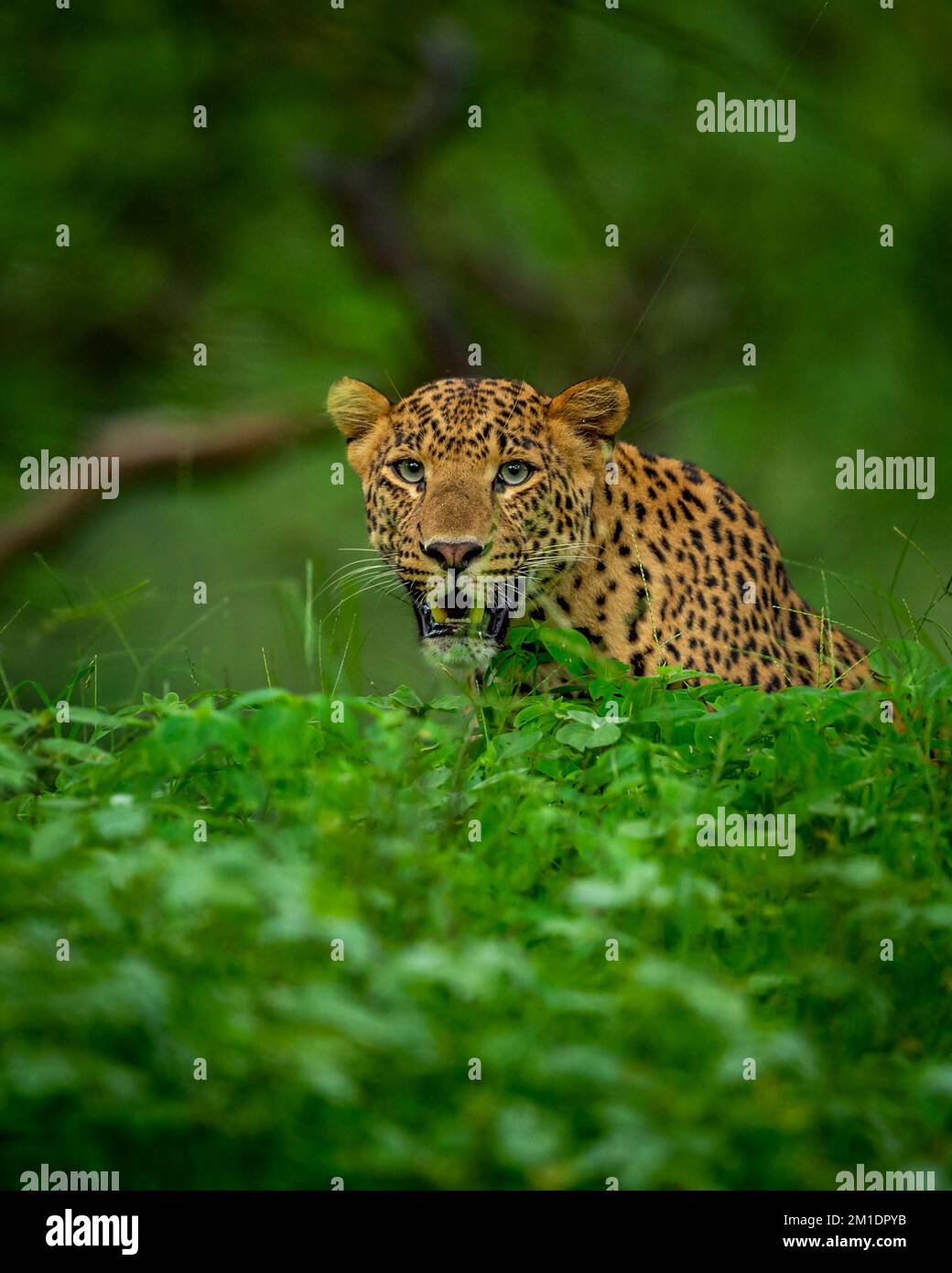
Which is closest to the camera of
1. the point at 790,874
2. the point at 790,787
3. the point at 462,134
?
the point at 790,874

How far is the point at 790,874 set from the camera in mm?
4668

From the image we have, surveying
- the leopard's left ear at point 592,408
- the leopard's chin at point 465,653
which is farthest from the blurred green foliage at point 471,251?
the leopard's chin at point 465,653

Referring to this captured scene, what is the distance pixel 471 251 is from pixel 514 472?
1112cm

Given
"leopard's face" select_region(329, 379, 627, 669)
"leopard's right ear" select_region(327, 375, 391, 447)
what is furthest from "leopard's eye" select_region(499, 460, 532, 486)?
"leopard's right ear" select_region(327, 375, 391, 447)

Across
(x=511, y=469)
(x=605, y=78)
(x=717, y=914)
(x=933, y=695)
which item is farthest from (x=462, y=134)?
(x=717, y=914)

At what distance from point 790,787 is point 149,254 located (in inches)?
447

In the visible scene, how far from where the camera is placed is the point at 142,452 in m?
14.2

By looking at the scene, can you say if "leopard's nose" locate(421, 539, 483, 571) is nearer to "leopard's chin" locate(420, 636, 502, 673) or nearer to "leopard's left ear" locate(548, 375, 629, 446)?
"leopard's chin" locate(420, 636, 502, 673)

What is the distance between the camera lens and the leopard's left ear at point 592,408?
25.0 feet

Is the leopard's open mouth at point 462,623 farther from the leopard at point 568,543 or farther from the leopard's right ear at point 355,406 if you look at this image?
the leopard's right ear at point 355,406

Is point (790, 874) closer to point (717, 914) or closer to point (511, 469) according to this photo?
point (717, 914)

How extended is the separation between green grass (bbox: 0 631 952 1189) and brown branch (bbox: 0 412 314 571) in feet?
28.0

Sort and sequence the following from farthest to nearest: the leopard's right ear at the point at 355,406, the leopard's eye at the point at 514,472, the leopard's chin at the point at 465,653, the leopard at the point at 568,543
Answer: the leopard's right ear at the point at 355,406 < the leopard's eye at the point at 514,472 < the leopard at the point at 568,543 < the leopard's chin at the point at 465,653

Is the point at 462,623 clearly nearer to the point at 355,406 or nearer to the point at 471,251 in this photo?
the point at 355,406
